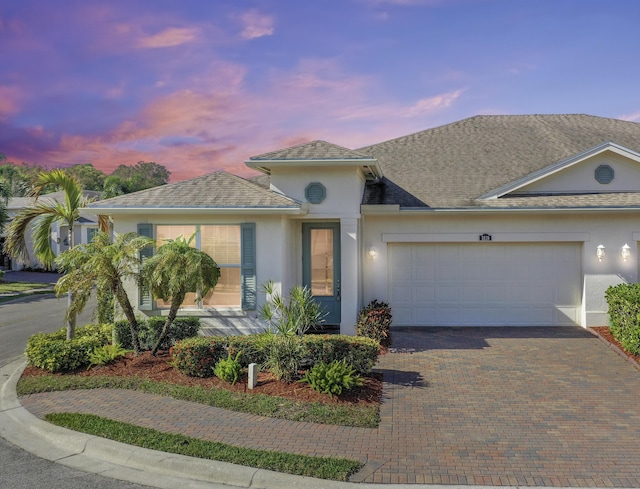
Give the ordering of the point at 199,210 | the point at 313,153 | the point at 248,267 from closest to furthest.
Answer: the point at 199,210
the point at 248,267
the point at 313,153

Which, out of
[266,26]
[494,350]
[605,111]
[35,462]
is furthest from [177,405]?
[605,111]

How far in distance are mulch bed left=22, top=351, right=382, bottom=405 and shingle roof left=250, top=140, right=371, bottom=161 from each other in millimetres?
5062

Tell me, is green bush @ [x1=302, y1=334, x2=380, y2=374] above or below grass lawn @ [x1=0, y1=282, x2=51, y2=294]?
above

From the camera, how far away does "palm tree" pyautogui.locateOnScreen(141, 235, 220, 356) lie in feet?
31.0

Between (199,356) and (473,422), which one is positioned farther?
(199,356)

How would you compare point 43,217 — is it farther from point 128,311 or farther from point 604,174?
point 604,174

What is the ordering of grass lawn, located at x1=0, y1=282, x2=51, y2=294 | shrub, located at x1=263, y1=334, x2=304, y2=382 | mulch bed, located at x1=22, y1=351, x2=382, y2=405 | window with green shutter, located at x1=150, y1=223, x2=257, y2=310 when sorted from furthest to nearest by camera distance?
1. grass lawn, located at x1=0, y1=282, x2=51, y2=294
2. window with green shutter, located at x1=150, y1=223, x2=257, y2=310
3. shrub, located at x1=263, y1=334, x2=304, y2=382
4. mulch bed, located at x1=22, y1=351, x2=382, y2=405

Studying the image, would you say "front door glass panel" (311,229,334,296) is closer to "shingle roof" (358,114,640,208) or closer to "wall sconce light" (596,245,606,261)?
"shingle roof" (358,114,640,208)

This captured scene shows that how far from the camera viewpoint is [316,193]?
12.4 metres

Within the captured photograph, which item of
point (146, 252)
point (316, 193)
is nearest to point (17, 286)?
point (146, 252)

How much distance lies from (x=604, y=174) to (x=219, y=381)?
11.4 meters

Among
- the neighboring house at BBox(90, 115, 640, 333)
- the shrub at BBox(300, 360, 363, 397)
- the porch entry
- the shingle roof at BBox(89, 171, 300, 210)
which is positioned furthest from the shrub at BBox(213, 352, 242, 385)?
the porch entry

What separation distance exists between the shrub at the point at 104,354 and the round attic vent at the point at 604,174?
1256 cm

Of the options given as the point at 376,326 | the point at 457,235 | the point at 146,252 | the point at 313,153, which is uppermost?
the point at 313,153
